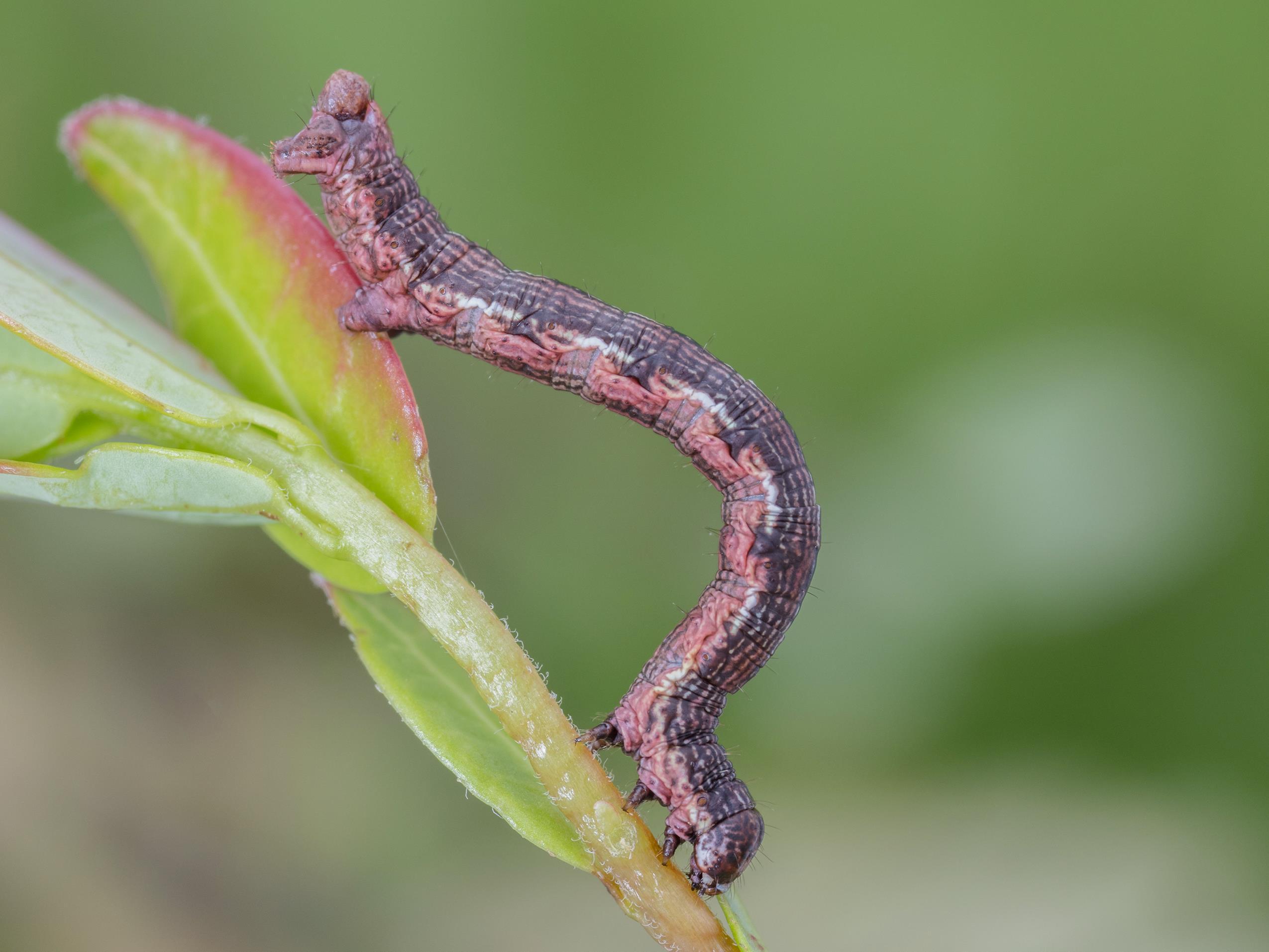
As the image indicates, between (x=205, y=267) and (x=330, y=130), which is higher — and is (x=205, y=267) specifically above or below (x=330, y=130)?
below

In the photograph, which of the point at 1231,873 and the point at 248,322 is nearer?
the point at 248,322

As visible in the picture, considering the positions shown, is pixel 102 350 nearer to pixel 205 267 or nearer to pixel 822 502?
pixel 205 267

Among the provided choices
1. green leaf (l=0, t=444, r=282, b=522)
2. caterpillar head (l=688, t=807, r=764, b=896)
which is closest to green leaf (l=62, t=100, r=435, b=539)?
green leaf (l=0, t=444, r=282, b=522)

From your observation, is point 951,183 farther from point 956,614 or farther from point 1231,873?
point 1231,873

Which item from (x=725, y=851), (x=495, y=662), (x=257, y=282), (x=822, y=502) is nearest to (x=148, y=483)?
(x=257, y=282)

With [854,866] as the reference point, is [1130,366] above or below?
above

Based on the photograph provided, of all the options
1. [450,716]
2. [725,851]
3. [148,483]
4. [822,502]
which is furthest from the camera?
[822,502]

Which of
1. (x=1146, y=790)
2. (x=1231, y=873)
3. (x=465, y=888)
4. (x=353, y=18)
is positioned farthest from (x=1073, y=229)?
(x=465, y=888)
